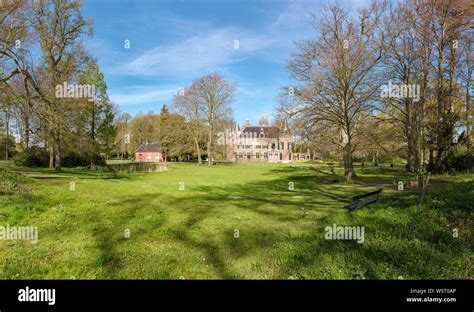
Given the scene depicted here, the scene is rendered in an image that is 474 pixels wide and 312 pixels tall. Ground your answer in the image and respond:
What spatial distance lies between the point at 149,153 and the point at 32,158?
4475 centimetres

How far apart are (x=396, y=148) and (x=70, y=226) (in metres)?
29.7

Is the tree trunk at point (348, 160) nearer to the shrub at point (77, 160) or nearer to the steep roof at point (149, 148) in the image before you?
the shrub at point (77, 160)

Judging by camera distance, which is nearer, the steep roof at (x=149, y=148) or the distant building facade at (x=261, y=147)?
the steep roof at (x=149, y=148)

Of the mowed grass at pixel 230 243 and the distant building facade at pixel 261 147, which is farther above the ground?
the distant building facade at pixel 261 147

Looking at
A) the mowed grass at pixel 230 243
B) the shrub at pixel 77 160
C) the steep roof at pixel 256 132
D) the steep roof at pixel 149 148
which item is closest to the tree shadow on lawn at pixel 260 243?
the mowed grass at pixel 230 243

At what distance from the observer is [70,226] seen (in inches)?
282

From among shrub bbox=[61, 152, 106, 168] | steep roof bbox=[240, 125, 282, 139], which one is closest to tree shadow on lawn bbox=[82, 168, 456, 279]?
shrub bbox=[61, 152, 106, 168]

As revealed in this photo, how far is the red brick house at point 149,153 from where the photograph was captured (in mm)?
71375

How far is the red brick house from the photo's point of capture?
7138cm

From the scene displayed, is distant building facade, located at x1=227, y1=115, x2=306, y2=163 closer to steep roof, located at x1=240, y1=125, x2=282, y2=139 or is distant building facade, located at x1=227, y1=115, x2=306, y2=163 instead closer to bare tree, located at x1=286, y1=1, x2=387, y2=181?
steep roof, located at x1=240, y1=125, x2=282, y2=139

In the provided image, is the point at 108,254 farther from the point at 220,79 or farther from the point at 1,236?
the point at 220,79

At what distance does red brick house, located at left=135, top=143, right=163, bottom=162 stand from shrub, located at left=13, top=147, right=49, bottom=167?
40.5 m

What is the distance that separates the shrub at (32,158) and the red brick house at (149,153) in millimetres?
40485
